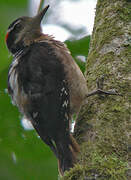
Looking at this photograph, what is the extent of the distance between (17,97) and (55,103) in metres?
0.52

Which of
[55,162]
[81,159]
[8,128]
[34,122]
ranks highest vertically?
[81,159]

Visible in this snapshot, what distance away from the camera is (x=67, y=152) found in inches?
96.1

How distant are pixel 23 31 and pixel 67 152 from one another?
2.00 metres

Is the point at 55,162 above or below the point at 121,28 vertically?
below

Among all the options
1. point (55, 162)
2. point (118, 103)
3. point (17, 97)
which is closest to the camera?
point (118, 103)

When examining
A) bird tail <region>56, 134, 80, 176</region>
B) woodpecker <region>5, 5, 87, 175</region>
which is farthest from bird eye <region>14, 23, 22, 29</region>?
bird tail <region>56, 134, 80, 176</region>

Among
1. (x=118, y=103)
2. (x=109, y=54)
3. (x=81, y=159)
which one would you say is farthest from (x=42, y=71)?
(x=81, y=159)

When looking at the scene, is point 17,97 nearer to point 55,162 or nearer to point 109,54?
point 55,162

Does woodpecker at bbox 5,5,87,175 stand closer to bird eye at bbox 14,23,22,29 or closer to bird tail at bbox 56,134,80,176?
bird tail at bbox 56,134,80,176

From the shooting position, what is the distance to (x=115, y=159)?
1.94 meters

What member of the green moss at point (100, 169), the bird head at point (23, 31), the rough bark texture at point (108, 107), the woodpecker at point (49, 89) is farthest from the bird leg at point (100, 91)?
the bird head at point (23, 31)

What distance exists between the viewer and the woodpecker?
8.94ft

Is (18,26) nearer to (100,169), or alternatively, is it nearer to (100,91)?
(100,91)

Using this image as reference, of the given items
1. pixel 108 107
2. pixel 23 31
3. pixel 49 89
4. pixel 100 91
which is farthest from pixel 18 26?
pixel 108 107
